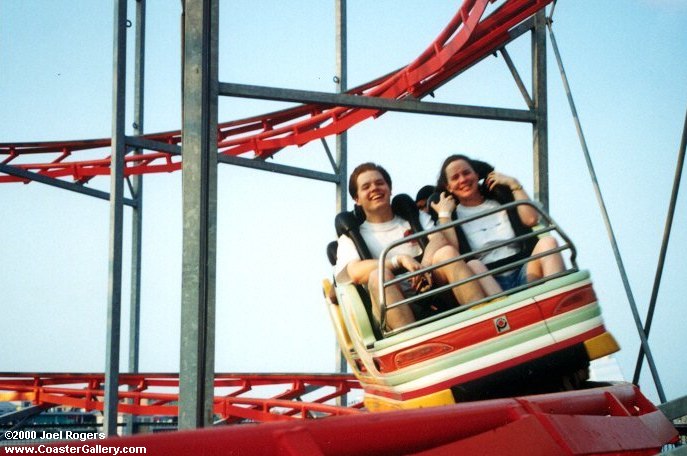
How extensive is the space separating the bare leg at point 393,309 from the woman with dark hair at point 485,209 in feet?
1.17

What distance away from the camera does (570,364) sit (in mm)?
2525

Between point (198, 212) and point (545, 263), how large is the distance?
3.97 feet

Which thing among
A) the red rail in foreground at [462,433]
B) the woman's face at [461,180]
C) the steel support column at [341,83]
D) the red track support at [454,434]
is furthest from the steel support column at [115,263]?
the red track support at [454,434]

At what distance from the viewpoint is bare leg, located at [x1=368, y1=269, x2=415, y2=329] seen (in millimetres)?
2654

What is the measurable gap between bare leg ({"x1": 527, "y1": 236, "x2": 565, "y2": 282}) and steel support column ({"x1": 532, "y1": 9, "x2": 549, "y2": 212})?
93 centimetres

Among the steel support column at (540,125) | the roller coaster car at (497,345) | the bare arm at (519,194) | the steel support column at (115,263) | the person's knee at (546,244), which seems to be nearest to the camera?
the roller coaster car at (497,345)

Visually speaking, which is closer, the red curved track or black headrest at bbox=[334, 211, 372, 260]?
black headrest at bbox=[334, 211, 372, 260]

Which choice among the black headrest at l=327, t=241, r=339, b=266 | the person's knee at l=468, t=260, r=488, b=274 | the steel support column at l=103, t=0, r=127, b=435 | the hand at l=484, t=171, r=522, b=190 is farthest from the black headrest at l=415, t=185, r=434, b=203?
the steel support column at l=103, t=0, r=127, b=435

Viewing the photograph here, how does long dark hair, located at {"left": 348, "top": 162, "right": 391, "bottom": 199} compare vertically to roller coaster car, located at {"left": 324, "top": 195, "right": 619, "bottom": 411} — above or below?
above

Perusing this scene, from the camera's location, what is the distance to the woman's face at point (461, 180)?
10.4 feet

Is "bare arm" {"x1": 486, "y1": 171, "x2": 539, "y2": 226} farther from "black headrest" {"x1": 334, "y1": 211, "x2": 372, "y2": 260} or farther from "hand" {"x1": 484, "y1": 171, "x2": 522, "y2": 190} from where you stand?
"black headrest" {"x1": 334, "y1": 211, "x2": 372, "y2": 260}

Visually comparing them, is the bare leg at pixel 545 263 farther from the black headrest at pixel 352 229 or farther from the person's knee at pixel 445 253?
the black headrest at pixel 352 229

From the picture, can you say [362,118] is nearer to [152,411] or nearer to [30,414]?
[152,411]

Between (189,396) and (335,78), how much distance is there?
381 centimetres
